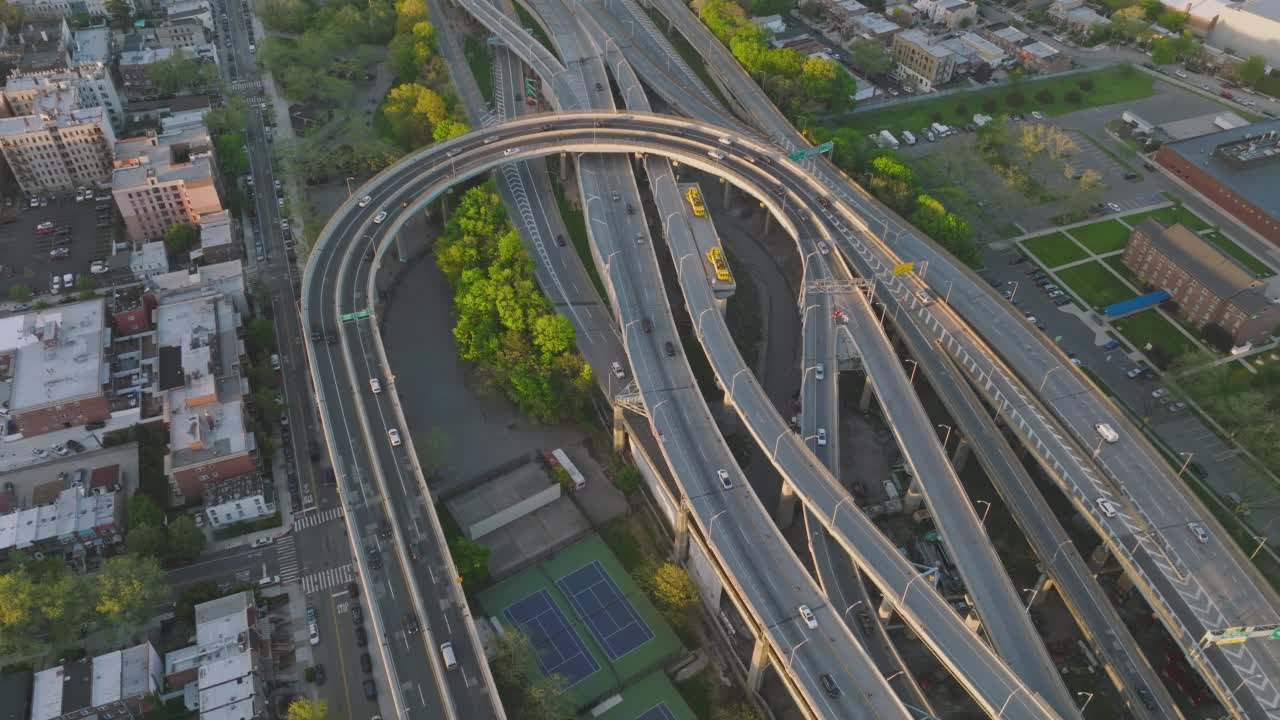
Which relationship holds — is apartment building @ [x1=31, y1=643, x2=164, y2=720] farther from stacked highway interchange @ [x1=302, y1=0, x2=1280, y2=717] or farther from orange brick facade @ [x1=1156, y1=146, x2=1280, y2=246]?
orange brick facade @ [x1=1156, y1=146, x2=1280, y2=246]

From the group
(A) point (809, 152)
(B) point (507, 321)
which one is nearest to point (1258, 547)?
(A) point (809, 152)

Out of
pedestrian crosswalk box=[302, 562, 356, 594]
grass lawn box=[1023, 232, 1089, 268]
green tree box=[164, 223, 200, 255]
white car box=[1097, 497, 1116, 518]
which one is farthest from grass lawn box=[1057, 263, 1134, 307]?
green tree box=[164, 223, 200, 255]

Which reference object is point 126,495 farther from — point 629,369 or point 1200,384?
point 1200,384

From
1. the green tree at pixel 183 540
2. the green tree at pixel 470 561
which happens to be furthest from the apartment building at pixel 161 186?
the green tree at pixel 470 561

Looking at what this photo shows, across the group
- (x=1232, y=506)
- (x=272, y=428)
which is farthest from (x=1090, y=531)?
(x=272, y=428)

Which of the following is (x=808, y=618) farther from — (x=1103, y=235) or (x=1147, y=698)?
(x=1103, y=235)

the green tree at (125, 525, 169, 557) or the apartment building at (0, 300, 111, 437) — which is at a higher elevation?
the apartment building at (0, 300, 111, 437)

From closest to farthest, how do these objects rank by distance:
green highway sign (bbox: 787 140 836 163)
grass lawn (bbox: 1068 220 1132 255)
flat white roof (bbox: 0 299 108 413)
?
flat white roof (bbox: 0 299 108 413)
green highway sign (bbox: 787 140 836 163)
grass lawn (bbox: 1068 220 1132 255)
